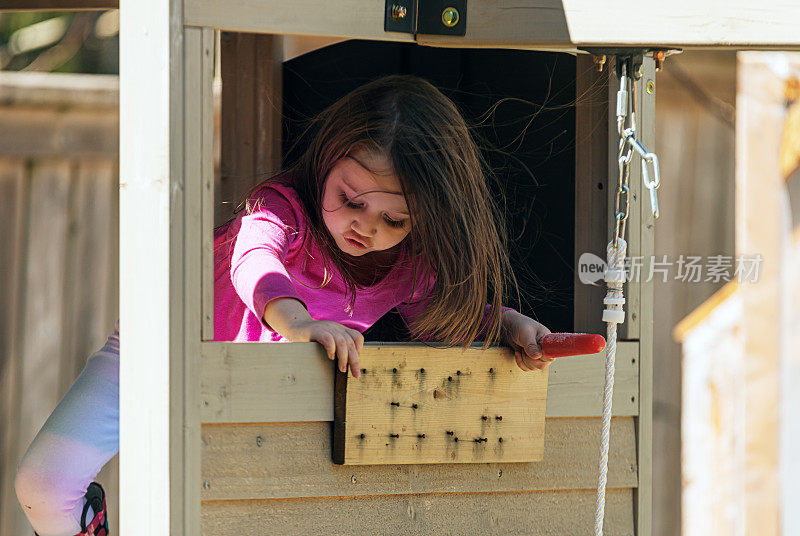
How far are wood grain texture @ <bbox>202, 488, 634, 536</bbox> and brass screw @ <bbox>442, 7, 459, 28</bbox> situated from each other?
2.30 feet

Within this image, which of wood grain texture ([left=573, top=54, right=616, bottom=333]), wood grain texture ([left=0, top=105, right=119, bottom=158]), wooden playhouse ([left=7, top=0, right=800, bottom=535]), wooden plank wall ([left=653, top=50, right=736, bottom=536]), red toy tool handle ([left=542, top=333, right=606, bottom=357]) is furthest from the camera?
wooden plank wall ([left=653, top=50, right=736, bottom=536])

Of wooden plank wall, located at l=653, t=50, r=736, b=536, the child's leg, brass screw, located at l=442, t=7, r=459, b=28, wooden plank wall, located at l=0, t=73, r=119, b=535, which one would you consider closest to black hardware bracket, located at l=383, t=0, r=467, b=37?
brass screw, located at l=442, t=7, r=459, b=28

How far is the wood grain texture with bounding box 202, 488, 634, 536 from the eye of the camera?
1433mm

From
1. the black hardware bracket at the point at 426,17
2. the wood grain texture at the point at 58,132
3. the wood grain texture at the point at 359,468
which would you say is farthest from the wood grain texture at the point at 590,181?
the wood grain texture at the point at 58,132

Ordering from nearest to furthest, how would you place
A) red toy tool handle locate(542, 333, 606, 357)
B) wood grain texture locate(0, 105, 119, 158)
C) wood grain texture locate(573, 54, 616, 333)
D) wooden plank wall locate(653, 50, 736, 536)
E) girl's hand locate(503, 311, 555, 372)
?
red toy tool handle locate(542, 333, 606, 357)
girl's hand locate(503, 311, 555, 372)
wood grain texture locate(573, 54, 616, 333)
wood grain texture locate(0, 105, 119, 158)
wooden plank wall locate(653, 50, 736, 536)

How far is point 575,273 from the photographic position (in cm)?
193

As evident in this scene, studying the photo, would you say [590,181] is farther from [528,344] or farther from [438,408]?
[438,408]

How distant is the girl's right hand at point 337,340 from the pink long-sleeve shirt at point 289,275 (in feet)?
0.71

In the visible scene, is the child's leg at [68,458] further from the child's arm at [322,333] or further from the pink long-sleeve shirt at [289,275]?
the child's arm at [322,333]

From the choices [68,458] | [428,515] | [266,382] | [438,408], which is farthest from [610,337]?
[68,458]

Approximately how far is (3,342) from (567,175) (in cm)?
199

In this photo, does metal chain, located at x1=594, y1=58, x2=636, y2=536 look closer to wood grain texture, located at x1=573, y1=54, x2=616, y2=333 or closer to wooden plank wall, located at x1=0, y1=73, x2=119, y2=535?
wood grain texture, located at x1=573, y1=54, x2=616, y2=333

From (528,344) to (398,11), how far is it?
54 centimetres

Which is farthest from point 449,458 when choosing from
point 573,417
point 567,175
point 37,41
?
point 37,41
